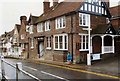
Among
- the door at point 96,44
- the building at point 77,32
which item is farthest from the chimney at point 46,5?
the door at point 96,44

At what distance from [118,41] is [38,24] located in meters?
12.6

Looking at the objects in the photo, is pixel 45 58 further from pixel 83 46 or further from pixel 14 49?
pixel 14 49

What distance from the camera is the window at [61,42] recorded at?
90.0 ft

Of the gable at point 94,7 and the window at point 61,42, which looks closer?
the gable at point 94,7

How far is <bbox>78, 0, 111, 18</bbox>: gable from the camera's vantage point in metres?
26.8

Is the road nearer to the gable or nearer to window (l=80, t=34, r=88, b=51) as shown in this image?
window (l=80, t=34, r=88, b=51)

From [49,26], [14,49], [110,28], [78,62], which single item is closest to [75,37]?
[78,62]

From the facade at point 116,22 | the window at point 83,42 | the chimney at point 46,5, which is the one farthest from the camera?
the chimney at point 46,5

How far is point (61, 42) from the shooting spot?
28.2 m

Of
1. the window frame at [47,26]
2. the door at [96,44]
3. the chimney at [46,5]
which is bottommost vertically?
the door at [96,44]

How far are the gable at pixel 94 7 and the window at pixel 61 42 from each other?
3797 mm

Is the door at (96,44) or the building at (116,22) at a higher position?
the building at (116,22)

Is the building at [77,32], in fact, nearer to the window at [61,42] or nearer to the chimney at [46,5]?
the window at [61,42]

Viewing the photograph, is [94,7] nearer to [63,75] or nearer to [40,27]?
[40,27]
